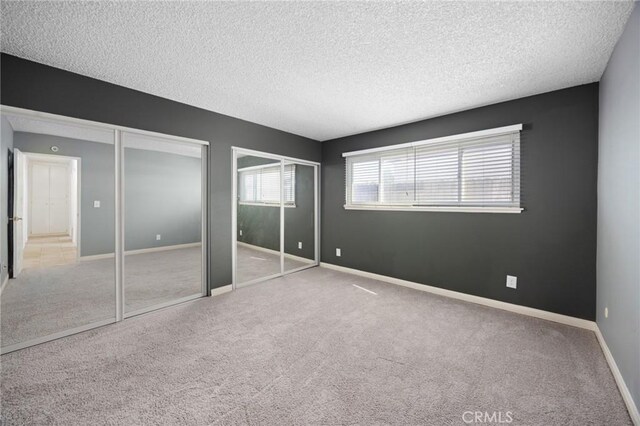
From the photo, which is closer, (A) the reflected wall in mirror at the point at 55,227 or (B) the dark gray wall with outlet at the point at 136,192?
(A) the reflected wall in mirror at the point at 55,227

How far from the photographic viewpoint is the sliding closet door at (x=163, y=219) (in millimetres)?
3539

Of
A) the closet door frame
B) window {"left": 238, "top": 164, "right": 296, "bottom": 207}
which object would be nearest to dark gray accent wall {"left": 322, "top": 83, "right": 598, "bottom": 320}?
window {"left": 238, "top": 164, "right": 296, "bottom": 207}

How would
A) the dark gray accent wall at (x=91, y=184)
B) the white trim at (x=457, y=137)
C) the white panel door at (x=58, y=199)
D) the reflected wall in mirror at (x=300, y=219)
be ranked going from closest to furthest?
1. the white trim at (x=457, y=137)
2. the dark gray accent wall at (x=91, y=184)
3. the white panel door at (x=58, y=199)
4. the reflected wall in mirror at (x=300, y=219)

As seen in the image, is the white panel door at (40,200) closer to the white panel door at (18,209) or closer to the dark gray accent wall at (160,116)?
the white panel door at (18,209)

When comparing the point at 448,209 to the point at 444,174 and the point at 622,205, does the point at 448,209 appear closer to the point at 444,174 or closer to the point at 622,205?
the point at 444,174

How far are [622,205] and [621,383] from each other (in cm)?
116

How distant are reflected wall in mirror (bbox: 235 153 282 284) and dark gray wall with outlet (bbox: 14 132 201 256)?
0.79 metres

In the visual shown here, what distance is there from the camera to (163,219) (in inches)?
170

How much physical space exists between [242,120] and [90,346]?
3.04 m

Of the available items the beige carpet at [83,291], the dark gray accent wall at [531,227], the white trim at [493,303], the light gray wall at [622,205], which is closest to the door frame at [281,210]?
the beige carpet at [83,291]

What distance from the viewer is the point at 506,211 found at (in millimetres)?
2939

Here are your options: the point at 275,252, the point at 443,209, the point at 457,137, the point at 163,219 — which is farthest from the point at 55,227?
the point at 457,137

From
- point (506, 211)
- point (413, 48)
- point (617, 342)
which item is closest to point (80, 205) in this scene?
point (413, 48)

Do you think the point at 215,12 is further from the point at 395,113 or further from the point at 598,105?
the point at 598,105
